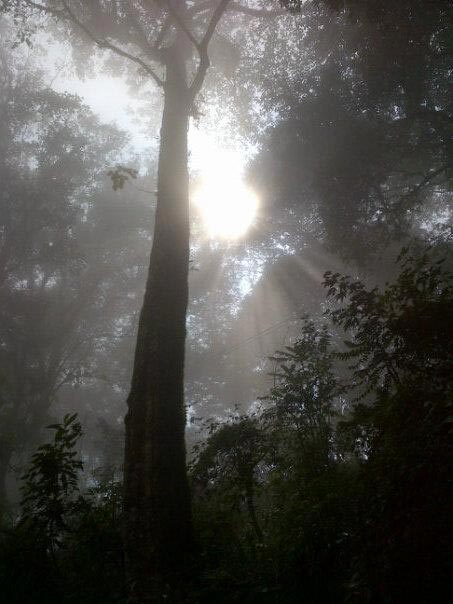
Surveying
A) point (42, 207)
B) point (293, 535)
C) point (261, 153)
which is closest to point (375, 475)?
point (293, 535)

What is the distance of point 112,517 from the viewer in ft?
17.9

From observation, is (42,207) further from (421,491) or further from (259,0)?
(421,491)

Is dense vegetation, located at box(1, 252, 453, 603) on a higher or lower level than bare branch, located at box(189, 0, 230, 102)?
lower

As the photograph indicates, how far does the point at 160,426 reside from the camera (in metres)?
4.50

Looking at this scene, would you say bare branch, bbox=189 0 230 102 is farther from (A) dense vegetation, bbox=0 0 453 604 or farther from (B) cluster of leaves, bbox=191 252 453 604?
Result: (B) cluster of leaves, bbox=191 252 453 604

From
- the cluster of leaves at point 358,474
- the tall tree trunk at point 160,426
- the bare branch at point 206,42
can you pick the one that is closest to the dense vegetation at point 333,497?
the cluster of leaves at point 358,474

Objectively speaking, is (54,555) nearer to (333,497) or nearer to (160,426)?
(160,426)

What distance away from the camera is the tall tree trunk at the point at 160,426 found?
3.90 meters

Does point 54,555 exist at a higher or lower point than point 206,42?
lower

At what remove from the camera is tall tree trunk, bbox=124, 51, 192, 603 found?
3.90 metres

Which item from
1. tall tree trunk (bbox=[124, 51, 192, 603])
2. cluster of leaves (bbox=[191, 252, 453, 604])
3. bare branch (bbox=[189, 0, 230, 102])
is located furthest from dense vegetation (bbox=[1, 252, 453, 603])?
bare branch (bbox=[189, 0, 230, 102])

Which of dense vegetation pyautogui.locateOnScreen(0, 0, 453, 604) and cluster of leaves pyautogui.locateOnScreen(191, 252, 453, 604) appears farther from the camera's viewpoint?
dense vegetation pyautogui.locateOnScreen(0, 0, 453, 604)

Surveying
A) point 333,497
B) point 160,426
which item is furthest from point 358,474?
point 160,426

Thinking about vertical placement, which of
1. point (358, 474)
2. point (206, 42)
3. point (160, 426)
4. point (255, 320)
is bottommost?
point (358, 474)
